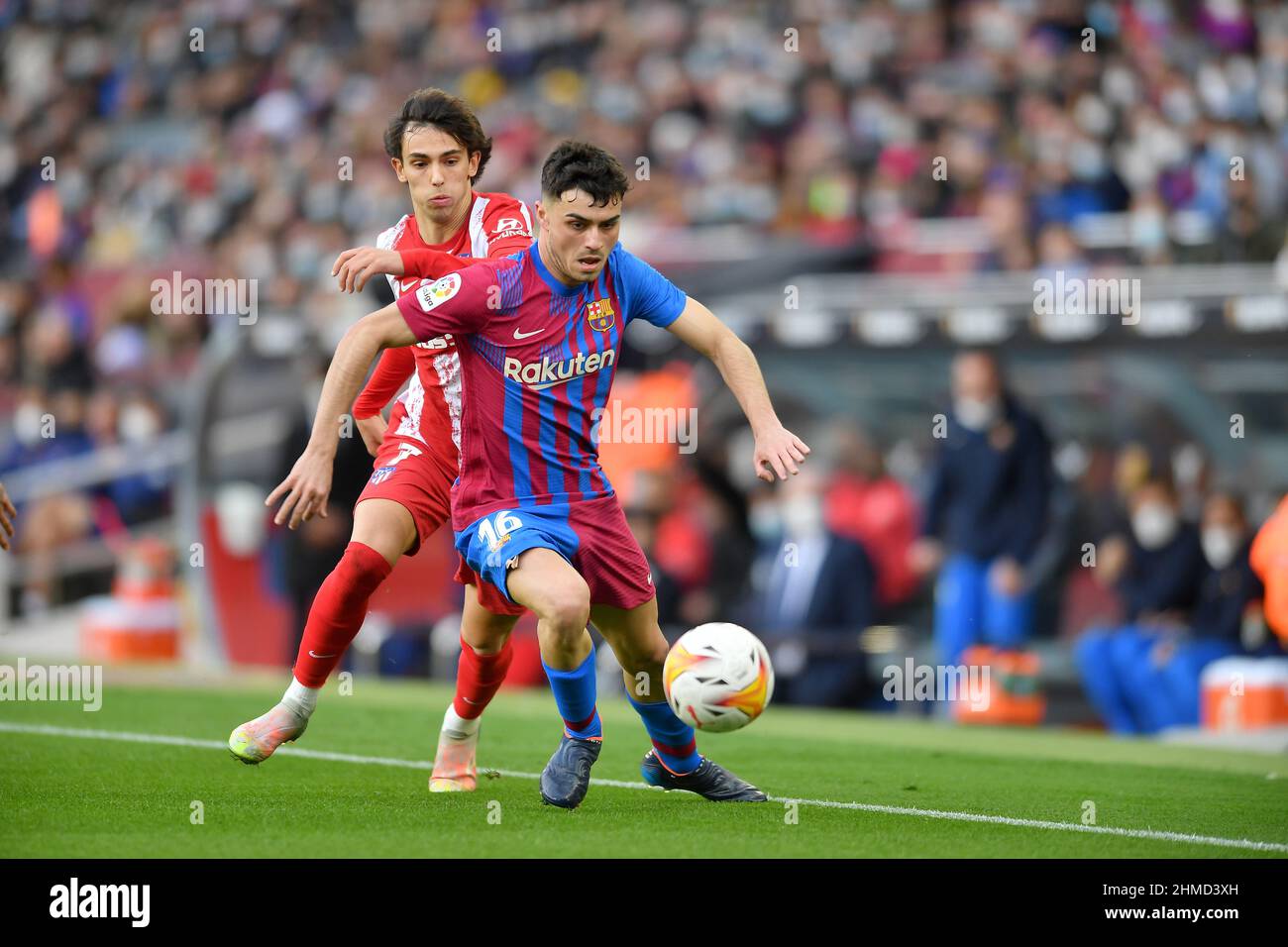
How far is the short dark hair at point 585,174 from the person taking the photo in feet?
21.1

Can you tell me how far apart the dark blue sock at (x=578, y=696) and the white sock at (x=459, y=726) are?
59 centimetres

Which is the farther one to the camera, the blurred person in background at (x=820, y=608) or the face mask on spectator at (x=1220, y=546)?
the blurred person in background at (x=820, y=608)

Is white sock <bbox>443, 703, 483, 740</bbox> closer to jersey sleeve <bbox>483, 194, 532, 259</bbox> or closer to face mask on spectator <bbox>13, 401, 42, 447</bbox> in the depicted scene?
jersey sleeve <bbox>483, 194, 532, 259</bbox>

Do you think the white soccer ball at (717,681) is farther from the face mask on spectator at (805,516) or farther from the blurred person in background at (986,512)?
the face mask on spectator at (805,516)

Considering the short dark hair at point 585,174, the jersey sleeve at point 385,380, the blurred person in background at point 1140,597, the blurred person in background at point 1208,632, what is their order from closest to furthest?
1. the short dark hair at point 585,174
2. the jersey sleeve at point 385,380
3. the blurred person in background at point 1208,632
4. the blurred person in background at point 1140,597

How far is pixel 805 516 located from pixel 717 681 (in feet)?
21.8

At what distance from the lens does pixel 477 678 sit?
719 cm

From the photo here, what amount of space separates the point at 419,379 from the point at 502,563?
1.16 m

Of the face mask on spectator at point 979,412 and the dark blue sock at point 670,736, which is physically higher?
the face mask on spectator at point 979,412

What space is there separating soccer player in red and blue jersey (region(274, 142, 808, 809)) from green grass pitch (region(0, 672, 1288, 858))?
19.1 inches

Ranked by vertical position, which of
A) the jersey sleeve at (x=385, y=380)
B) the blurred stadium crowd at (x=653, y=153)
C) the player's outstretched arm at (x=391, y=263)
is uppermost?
the blurred stadium crowd at (x=653, y=153)

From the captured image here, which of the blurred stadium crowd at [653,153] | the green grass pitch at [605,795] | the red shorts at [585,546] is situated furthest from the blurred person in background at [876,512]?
the red shorts at [585,546]

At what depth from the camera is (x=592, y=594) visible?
21.9ft

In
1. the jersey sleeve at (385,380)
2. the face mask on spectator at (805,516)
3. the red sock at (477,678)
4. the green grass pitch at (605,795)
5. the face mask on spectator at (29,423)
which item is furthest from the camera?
the face mask on spectator at (29,423)
